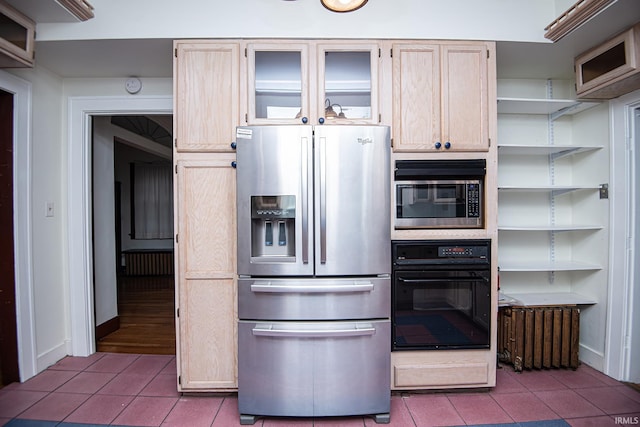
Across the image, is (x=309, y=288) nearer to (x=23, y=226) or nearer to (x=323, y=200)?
(x=323, y=200)

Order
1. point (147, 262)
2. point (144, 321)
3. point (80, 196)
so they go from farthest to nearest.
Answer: point (147, 262)
point (144, 321)
point (80, 196)

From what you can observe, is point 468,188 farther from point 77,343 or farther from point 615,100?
Result: point 77,343

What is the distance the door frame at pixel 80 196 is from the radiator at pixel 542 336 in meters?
3.41

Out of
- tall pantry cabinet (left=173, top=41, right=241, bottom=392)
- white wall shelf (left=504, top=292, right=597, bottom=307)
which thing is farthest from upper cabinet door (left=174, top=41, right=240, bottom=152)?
white wall shelf (left=504, top=292, right=597, bottom=307)

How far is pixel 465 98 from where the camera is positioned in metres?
1.96

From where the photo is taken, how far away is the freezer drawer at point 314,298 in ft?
5.72

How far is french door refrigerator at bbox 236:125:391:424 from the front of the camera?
1.74 m

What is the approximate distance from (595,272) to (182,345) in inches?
126

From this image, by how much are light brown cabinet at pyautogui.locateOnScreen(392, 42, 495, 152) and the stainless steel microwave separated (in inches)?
4.7

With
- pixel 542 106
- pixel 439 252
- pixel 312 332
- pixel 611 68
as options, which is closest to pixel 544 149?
pixel 542 106

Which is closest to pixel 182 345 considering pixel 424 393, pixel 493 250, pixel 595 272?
pixel 424 393

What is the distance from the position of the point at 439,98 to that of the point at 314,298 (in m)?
1.55

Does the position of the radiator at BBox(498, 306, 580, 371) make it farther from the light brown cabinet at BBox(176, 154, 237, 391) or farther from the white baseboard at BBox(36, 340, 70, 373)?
the white baseboard at BBox(36, 340, 70, 373)

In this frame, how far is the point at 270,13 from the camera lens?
1938 mm
